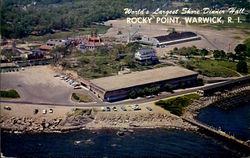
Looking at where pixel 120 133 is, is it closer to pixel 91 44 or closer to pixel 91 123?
pixel 91 123

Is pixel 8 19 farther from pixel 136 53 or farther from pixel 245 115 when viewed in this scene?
pixel 245 115

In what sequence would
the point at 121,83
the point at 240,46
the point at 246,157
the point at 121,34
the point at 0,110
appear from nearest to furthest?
the point at 246,157, the point at 0,110, the point at 121,83, the point at 240,46, the point at 121,34

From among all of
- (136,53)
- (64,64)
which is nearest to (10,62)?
(64,64)

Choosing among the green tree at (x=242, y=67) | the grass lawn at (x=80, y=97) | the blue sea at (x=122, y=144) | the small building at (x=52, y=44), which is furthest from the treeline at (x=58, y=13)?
the green tree at (x=242, y=67)

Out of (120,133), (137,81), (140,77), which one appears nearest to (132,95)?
(137,81)

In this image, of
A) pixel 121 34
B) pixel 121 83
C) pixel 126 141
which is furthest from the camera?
pixel 121 34

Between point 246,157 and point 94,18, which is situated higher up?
point 94,18
